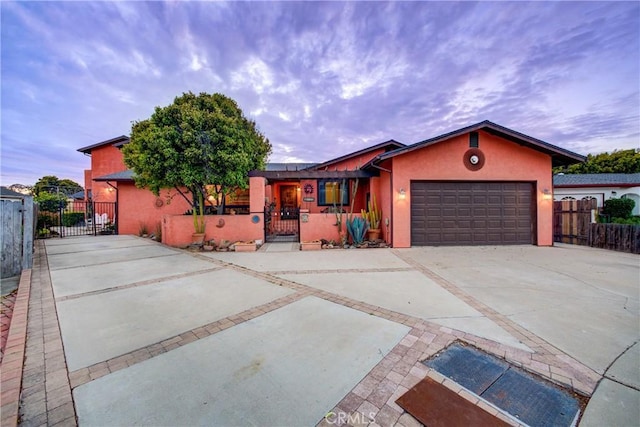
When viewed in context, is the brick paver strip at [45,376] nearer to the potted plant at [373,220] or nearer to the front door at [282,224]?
the front door at [282,224]

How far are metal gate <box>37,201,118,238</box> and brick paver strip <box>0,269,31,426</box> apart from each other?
39.0ft

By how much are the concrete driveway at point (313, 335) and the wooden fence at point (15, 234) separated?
0.94 metres

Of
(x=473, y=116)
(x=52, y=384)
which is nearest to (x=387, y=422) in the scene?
(x=52, y=384)

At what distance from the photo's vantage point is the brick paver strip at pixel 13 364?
68.0 inches

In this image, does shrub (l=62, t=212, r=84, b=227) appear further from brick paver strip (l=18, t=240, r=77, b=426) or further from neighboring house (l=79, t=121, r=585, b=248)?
brick paver strip (l=18, t=240, r=77, b=426)

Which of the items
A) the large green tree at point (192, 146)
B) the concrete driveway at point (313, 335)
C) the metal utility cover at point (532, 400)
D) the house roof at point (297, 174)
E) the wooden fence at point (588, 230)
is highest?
the large green tree at point (192, 146)

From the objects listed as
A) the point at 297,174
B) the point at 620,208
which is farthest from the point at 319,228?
the point at 620,208

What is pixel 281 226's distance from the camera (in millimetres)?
13383

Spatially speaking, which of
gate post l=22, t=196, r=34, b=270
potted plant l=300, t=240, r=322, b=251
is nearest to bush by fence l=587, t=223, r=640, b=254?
potted plant l=300, t=240, r=322, b=251

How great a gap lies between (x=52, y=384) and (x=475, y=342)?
4.06 metres

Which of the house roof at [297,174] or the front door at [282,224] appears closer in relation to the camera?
the house roof at [297,174]

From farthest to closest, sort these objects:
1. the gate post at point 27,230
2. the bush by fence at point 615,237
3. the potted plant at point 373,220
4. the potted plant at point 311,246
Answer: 1. the potted plant at point 373,220
2. the potted plant at point 311,246
3. the bush by fence at point 615,237
4. the gate post at point 27,230

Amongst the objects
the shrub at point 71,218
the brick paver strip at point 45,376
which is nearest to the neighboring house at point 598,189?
the brick paver strip at point 45,376

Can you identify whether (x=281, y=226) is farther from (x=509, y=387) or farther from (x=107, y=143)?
(x=107, y=143)
